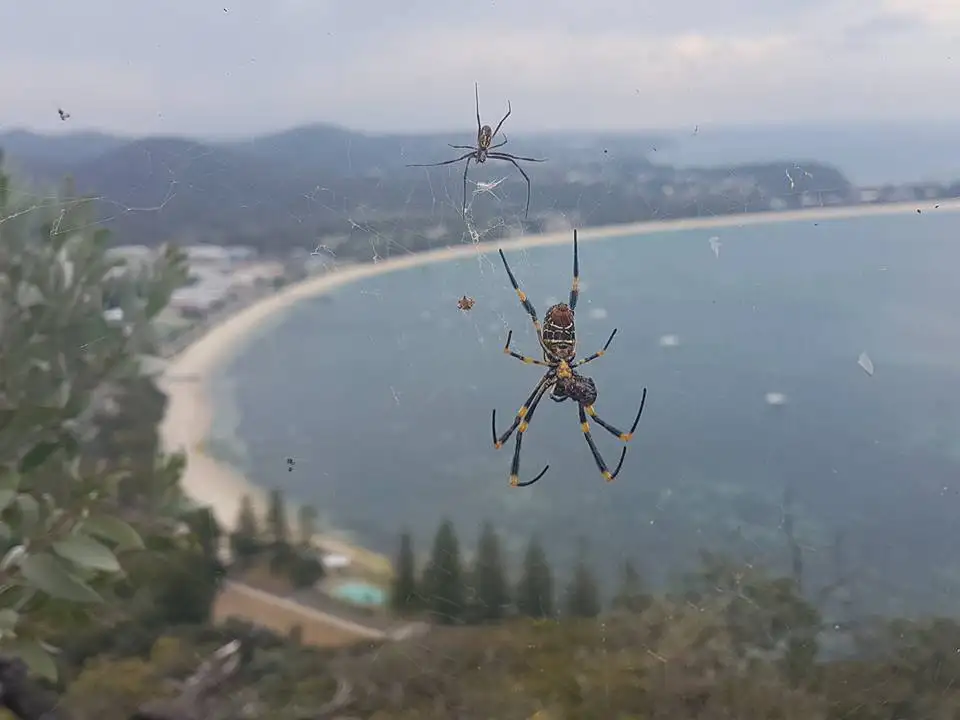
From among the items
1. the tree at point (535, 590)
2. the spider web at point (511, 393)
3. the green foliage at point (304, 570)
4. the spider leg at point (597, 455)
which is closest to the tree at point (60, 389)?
the spider web at point (511, 393)

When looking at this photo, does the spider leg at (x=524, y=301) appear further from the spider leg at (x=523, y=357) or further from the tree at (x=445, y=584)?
the tree at (x=445, y=584)

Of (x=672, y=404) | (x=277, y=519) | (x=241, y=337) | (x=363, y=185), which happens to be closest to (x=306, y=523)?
(x=277, y=519)

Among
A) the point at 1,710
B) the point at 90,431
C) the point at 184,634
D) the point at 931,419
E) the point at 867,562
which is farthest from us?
the point at 931,419

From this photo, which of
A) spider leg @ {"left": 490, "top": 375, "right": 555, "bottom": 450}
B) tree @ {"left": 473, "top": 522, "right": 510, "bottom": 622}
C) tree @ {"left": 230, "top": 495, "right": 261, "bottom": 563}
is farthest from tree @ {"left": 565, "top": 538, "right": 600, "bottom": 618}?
tree @ {"left": 230, "top": 495, "right": 261, "bottom": 563}

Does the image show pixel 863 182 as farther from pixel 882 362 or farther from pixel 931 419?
pixel 931 419

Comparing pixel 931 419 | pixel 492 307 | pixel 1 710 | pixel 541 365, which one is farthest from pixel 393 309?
pixel 931 419

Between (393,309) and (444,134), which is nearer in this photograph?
(444,134)

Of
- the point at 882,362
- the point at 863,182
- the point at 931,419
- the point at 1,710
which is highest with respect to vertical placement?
the point at 863,182
